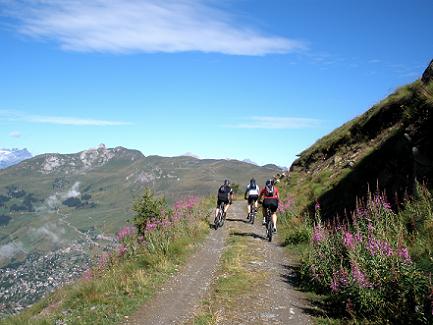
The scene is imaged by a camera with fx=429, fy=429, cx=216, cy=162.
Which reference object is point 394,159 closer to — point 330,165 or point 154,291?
point 154,291

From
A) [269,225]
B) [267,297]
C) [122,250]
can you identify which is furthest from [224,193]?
[267,297]

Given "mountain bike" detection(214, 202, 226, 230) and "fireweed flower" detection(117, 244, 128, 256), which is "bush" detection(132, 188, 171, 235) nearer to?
"mountain bike" detection(214, 202, 226, 230)

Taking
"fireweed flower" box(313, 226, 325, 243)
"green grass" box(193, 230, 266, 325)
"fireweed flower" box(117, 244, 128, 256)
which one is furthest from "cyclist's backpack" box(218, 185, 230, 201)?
"fireweed flower" box(313, 226, 325, 243)

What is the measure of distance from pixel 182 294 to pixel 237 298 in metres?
1.57

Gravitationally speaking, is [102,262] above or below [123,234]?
below

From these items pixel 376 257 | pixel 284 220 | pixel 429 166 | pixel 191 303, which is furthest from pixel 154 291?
pixel 284 220

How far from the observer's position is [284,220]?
2472 cm

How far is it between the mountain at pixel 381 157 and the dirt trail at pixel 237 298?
3329 mm

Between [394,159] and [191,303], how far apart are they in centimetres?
1189

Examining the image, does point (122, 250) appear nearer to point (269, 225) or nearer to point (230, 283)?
point (230, 283)

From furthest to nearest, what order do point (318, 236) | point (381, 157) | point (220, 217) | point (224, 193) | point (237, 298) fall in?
point (220, 217)
point (224, 193)
point (381, 157)
point (318, 236)
point (237, 298)

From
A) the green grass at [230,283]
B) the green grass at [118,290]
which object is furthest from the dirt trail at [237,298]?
the green grass at [118,290]

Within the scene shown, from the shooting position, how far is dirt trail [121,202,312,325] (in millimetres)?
9680

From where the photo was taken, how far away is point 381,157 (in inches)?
812
